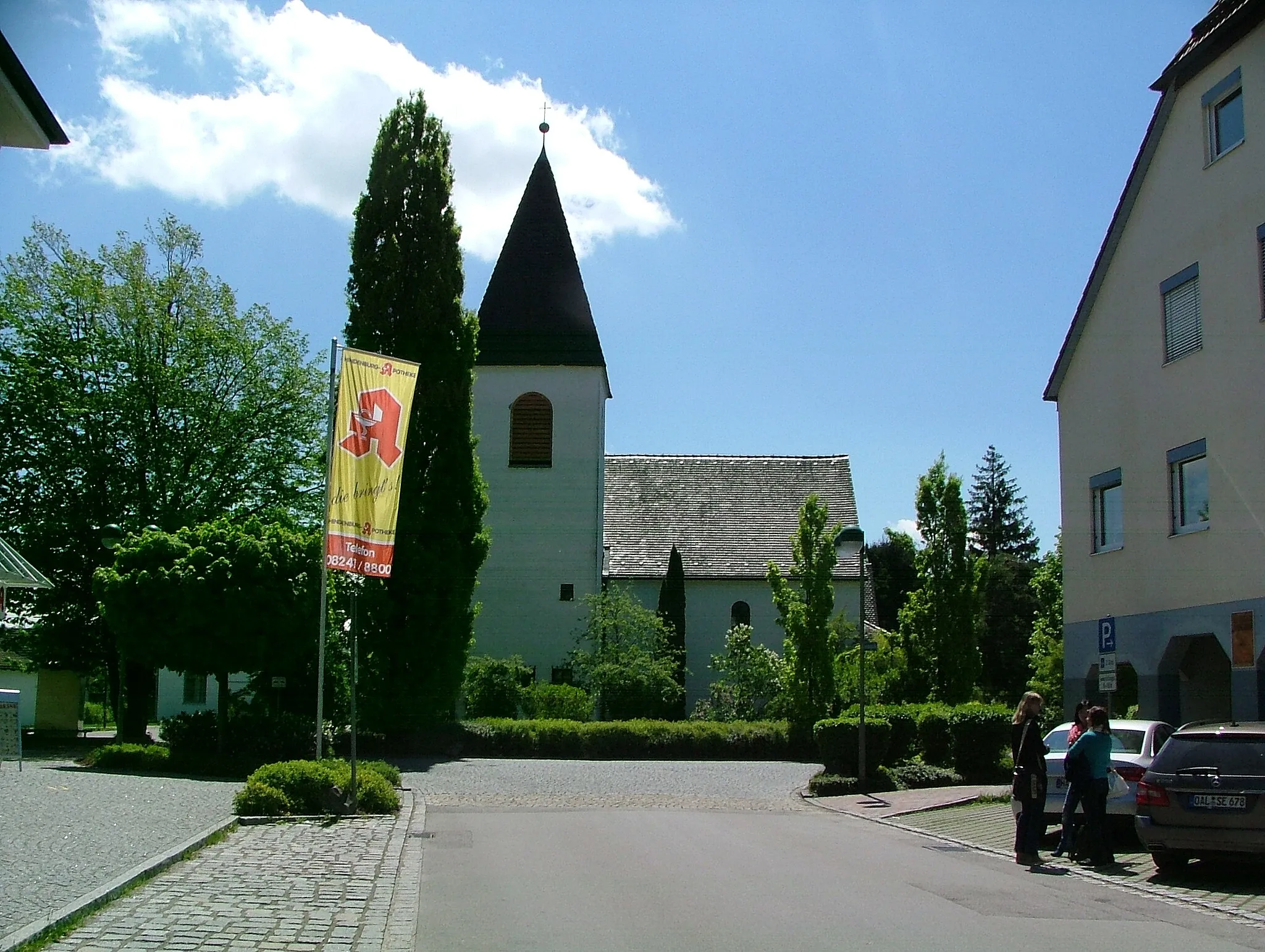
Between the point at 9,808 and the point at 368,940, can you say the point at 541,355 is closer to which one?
the point at 9,808

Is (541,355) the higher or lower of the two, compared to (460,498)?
higher

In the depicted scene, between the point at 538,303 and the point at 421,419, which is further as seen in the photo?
the point at 538,303

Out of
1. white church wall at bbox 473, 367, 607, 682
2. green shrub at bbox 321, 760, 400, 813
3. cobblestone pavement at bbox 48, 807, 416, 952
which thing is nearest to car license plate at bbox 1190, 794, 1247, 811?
cobblestone pavement at bbox 48, 807, 416, 952

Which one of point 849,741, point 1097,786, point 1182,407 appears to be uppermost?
point 1182,407

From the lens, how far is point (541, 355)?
4628cm

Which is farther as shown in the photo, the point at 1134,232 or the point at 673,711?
the point at 673,711

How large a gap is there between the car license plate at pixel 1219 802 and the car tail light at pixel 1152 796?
258mm

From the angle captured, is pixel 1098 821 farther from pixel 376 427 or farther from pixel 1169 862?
pixel 376 427

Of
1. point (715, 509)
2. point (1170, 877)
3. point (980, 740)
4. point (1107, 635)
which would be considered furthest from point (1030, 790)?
point (715, 509)

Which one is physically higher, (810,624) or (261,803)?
(810,624)

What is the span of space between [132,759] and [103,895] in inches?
641

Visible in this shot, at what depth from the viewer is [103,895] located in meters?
9.00

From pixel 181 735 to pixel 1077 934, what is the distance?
21024 mm

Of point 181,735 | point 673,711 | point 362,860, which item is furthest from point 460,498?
point 362,860
